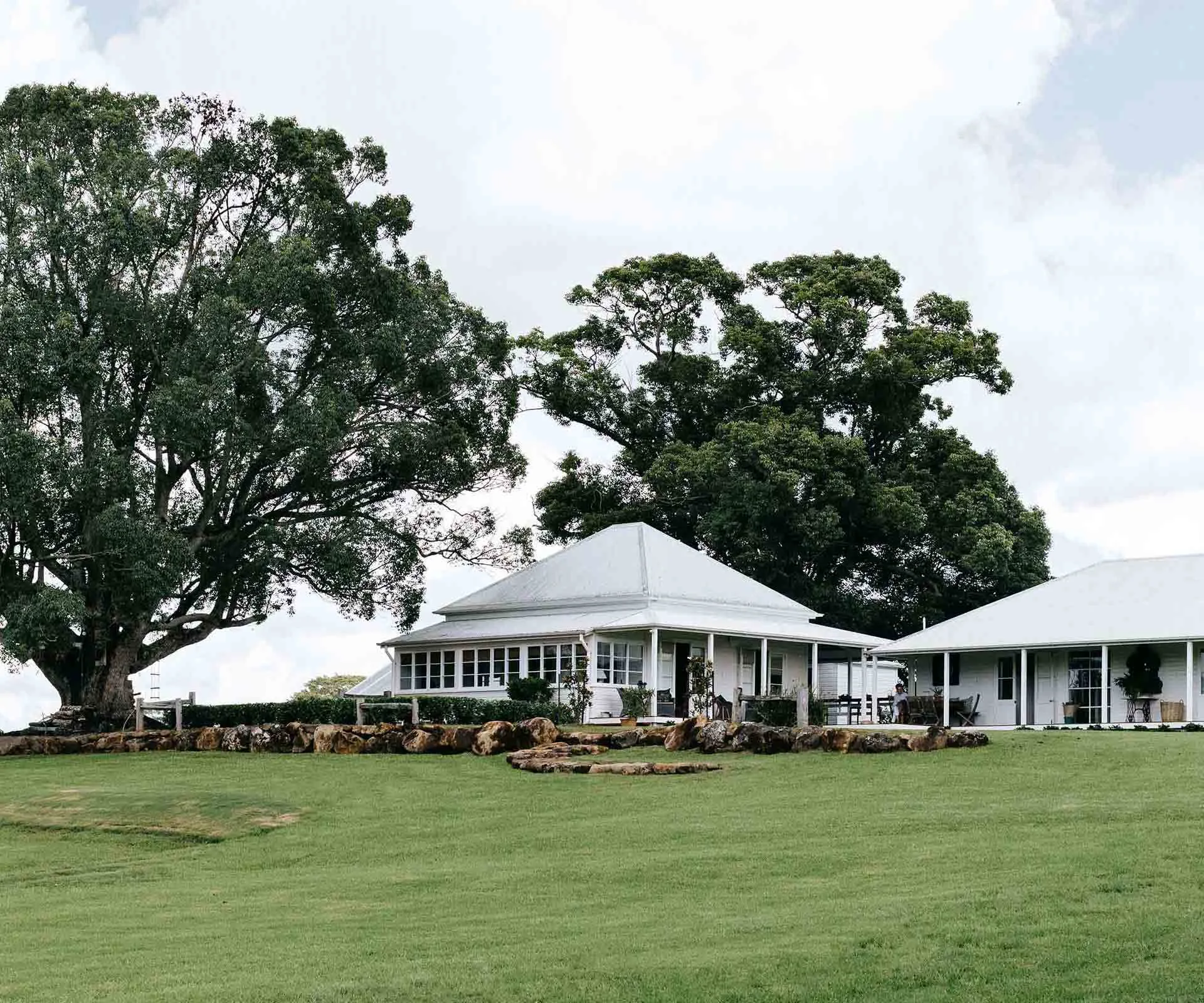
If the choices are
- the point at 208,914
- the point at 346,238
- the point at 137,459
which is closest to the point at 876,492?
the point at 346,238

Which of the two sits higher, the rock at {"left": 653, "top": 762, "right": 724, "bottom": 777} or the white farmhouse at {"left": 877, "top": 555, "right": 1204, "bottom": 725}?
the white farmhouse at {"left": 877, "top": 555, "right": 1204, "bottom": 725}

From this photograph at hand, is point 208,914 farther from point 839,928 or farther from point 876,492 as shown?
point 876,492

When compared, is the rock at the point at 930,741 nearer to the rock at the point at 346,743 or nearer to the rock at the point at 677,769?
the rock at the point at 677,769

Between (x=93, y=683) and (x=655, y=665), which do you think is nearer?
(x=655, y=665)

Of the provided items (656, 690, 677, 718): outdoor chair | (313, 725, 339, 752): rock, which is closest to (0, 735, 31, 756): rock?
(313, 725, 339, 752): rock

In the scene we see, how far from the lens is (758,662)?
148 feet

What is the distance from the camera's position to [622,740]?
101 feet

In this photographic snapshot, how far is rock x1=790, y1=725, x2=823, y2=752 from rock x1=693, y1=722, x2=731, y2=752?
127 cm

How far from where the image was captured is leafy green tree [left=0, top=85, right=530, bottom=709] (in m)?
37.9

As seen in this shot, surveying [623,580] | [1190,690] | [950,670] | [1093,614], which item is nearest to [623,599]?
[623,580]

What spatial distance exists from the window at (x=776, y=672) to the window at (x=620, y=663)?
4761 mm

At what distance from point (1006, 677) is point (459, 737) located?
56.4ft

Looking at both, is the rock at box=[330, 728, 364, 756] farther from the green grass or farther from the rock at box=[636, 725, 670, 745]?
the rock at box=[636, 725, 670, 745]

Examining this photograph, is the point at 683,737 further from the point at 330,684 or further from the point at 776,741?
the point at 330,684
